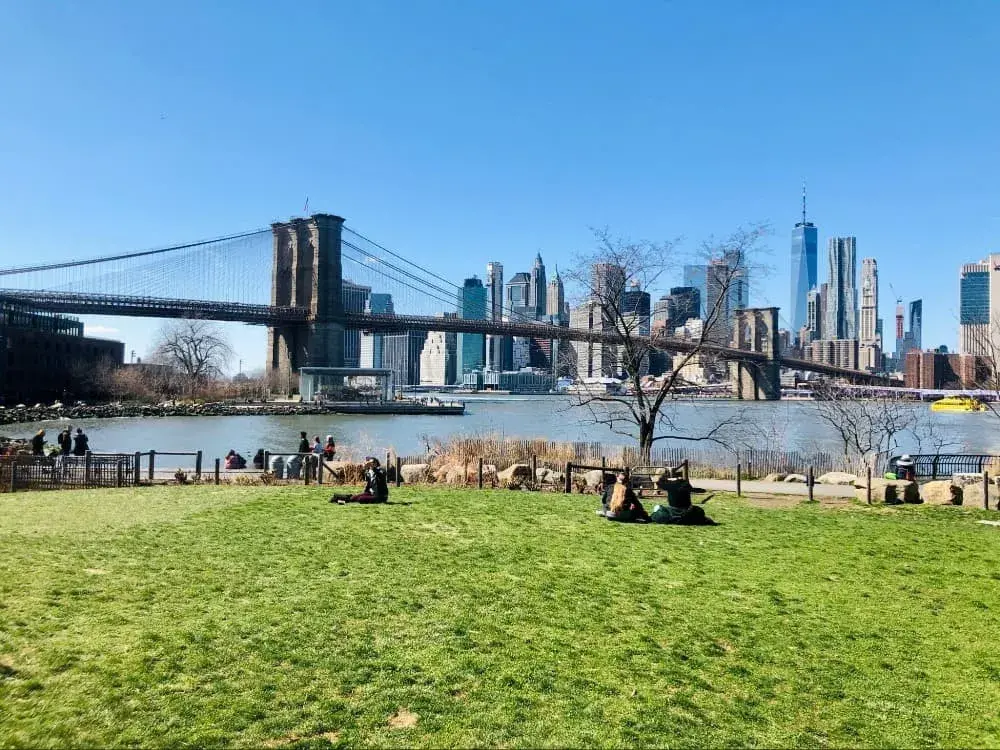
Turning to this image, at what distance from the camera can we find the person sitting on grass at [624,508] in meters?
11.8

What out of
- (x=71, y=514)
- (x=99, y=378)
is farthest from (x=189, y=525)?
(x=99, y=378)

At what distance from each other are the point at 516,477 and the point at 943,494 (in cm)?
898

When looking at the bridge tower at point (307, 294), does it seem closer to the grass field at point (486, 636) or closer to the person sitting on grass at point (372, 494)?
the person sitting on grass at point (372, 494)

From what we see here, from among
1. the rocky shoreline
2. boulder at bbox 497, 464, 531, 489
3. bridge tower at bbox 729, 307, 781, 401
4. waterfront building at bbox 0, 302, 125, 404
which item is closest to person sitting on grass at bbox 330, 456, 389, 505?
boulder at bbox 497, 464, 531, 489

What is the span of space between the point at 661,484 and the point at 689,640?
1006 centimetres

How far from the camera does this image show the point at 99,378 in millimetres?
71812

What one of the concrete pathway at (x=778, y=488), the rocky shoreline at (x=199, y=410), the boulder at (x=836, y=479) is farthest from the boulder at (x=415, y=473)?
the rocky shoreline at (x=199, y=410)

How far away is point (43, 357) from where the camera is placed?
67.4m

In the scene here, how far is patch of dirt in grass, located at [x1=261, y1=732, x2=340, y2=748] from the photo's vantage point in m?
4.36

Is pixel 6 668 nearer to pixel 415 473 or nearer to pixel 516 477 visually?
pixel 516 477

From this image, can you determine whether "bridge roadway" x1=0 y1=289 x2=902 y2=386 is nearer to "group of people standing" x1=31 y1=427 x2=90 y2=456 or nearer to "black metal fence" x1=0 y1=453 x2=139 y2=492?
"group of people standing" x1=31 y1=427 x2=90 y2=456

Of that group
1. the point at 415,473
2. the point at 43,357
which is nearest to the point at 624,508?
the point at 415,473

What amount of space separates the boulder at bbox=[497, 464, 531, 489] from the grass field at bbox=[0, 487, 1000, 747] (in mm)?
6575

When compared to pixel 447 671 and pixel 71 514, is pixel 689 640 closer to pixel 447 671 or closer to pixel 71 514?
pixel 447 671
